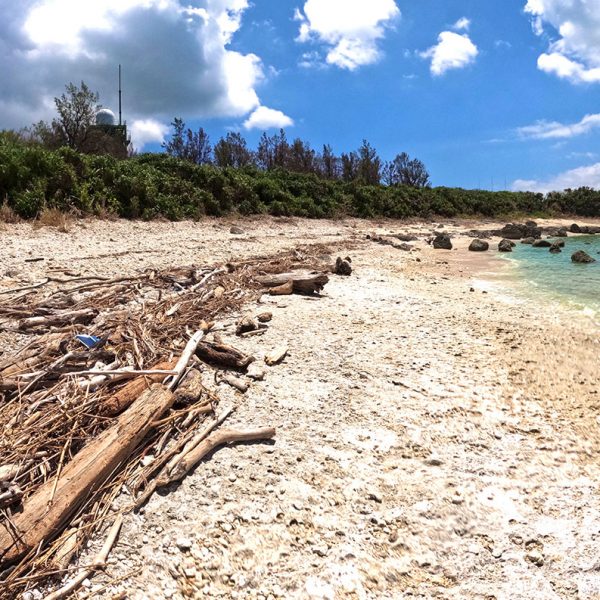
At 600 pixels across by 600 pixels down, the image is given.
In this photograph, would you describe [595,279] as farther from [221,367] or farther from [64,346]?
[64,346]

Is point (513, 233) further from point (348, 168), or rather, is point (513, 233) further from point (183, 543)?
point (183, 543)

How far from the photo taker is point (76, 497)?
2662 mm

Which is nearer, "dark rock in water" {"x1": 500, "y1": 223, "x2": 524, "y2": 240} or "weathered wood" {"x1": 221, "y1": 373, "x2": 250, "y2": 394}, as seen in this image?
"weathered wood" {"x1": 221, "y1": 373, "x2": 250, "y2": 394}

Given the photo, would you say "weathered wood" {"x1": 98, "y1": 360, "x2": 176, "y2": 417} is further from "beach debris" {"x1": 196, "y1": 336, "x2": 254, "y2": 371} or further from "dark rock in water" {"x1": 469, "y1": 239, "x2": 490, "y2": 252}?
"dark rock in water" {"x1": 469, "y1": 239, "x2": 490, "y2": 252}

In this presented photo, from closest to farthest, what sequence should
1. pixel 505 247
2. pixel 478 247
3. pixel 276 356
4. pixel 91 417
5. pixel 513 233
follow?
pixel 91 417 < pixel 276 356 < pixel 478 247 < pixel 505 247 < pixel 513 233

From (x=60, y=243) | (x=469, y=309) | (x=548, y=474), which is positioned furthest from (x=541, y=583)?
(x=60, y=243)

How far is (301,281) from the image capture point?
8.40 meters

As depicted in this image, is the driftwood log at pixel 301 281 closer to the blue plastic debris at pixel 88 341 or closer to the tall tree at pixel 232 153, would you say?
the blue plastic debris at pixel 88 341

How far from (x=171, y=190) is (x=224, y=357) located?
17.0 m

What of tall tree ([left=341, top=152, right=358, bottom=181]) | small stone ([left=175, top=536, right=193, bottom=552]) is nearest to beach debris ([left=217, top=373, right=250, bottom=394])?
small stone ([left=175, top=536, right=193, bottom=552])

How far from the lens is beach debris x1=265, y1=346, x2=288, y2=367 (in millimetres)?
5132

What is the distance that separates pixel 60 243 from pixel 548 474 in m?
11.7

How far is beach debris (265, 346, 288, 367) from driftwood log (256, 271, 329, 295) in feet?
9.74

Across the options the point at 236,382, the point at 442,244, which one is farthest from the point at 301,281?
the point at 442,244
